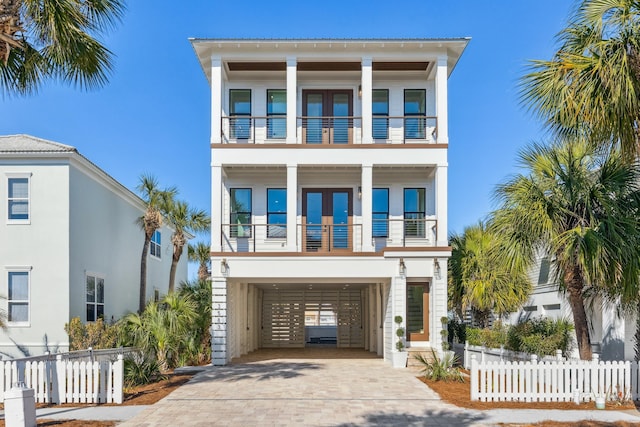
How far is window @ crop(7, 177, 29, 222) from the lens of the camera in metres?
18.4

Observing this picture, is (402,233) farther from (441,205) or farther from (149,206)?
(149,206)

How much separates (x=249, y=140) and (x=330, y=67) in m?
4.10

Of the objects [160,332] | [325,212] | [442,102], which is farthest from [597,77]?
[160,332]

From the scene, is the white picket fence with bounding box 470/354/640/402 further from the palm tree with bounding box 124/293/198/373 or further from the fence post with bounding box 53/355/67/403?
the palm tree with bounding box 124/293/198/373

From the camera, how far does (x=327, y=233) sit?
793 inches

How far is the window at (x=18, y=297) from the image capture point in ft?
59.3

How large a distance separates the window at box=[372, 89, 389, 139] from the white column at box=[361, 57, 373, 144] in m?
1.52

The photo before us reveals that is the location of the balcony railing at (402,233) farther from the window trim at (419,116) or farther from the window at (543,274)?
the window at (543,274)

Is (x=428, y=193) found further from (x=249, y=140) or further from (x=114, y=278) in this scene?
(x=114, y=278)

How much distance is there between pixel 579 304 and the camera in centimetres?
1236

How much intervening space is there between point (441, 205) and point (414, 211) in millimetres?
2136

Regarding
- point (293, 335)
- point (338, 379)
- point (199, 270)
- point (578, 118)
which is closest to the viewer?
point (578, 118)

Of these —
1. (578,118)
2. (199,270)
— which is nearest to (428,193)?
(578,118)

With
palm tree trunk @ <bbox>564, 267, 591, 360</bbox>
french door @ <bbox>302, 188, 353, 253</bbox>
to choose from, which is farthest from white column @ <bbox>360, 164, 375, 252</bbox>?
palm tree trunk @ <bbox>564, 267, 591, 360</bbox>
